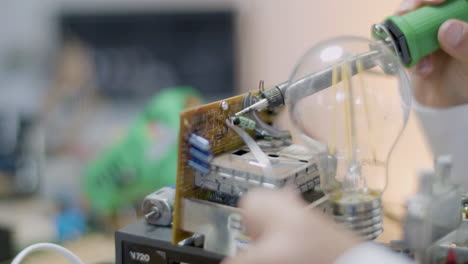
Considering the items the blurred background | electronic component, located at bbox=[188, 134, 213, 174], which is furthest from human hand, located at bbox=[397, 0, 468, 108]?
the blurred background

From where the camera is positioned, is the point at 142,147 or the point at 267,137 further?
the point at 142,147

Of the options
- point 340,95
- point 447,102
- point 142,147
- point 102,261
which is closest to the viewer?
point 340,95

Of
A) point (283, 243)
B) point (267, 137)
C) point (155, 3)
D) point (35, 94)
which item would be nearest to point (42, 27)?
point (35, 94)

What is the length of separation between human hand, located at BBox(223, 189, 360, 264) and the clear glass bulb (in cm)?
10

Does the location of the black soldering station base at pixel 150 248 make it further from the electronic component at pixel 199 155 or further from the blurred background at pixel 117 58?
the blurred background at pixel 117 58

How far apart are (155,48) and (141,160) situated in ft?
2.72

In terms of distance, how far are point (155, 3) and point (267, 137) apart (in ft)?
4.90

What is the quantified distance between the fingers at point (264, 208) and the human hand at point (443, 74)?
0.33 meters

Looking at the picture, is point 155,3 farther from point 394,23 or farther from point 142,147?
point 394,23

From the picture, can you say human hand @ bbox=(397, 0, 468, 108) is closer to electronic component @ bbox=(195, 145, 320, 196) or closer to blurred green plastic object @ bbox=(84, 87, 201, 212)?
electronic component @ bbox=(195, 145, 320, 196)

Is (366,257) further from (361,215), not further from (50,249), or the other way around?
(50,249)

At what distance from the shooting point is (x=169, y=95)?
1234 mm

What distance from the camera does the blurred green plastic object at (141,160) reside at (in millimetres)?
1141

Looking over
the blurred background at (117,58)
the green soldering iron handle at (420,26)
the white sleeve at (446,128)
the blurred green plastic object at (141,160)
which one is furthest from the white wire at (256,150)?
the blurred background at (117,58)
